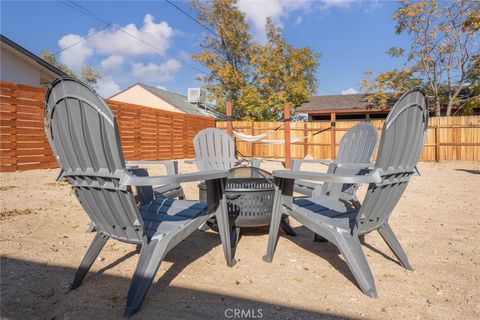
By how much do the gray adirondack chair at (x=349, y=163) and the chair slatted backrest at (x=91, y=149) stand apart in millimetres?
1885

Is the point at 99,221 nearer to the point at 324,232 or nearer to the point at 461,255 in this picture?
the point at 324,232

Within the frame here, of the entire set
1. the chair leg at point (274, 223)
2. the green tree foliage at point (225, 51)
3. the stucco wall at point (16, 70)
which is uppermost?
the green tree foliage at point (225, 51)

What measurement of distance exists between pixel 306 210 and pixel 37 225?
2.59 meters

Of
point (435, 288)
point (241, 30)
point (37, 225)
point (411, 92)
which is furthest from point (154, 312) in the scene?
point (241, 30)

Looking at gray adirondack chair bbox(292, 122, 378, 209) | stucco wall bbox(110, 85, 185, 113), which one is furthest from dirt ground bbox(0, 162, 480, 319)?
stucco wall bbox(110, 85, 185, 113)

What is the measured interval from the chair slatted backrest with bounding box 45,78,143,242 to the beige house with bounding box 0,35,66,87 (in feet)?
29.8

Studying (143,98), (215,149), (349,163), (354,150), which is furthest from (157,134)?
(143,98)

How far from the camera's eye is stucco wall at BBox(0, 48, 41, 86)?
370 inches

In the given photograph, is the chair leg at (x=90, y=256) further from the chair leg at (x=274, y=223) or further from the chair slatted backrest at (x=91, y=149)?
the chair leg at (x=274, y=223)

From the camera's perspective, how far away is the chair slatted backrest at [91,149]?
1438 mm

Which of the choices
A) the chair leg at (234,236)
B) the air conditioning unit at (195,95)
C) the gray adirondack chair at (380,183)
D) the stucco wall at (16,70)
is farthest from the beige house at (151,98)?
the gray adirondack chair at (380,183)

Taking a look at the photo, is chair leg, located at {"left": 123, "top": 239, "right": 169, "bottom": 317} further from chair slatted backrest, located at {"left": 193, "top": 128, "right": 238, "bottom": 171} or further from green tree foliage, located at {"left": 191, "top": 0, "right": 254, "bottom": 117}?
green tree foliage, located at {"left": 191, "top": 0, "right": 254, "bottom": 117}

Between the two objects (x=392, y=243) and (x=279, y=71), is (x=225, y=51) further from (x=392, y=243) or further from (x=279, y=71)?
(x=392, y=243)

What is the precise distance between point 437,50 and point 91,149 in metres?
16.6
